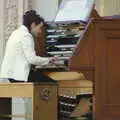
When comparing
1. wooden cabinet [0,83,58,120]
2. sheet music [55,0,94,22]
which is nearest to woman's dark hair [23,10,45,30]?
sheet music [55,0,94,22]

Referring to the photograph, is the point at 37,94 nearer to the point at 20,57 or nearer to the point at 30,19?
the point at 20,57

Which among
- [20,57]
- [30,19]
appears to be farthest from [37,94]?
[30,19]

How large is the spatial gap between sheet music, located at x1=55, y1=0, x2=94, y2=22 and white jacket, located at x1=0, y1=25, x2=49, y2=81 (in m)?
Answer: 0.48

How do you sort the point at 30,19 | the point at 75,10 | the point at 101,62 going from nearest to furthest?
1. the point at 101,62
2. the point at 30,19
3. the point at 75,10

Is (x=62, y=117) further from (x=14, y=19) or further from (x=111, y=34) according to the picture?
(x=14, y=19)

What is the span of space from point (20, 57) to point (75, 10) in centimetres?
81

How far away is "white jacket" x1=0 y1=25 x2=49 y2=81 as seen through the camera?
4.67 m

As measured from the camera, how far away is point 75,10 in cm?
512

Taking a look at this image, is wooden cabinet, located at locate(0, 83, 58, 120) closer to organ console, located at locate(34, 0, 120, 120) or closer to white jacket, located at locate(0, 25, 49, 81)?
organ console, located at locate(34, 0, 120, 120)

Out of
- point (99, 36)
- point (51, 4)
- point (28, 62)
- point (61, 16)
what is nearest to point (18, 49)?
point (28, 62)

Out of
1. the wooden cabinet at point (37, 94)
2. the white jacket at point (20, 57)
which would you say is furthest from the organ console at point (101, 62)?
the white jacket at point (20, 57)

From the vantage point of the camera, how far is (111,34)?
3.89 meters

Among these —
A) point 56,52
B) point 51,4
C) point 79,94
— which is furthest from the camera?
point 51,4

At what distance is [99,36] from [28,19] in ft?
3.94
